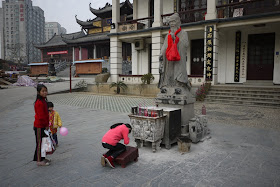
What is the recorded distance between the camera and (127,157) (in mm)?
3879

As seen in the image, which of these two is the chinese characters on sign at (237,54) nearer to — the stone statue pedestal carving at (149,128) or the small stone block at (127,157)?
the stone statue pedestal carving at (149,128)

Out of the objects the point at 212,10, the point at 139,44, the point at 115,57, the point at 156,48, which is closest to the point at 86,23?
the point at 139,44

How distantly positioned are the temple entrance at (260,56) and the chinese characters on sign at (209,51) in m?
3.42

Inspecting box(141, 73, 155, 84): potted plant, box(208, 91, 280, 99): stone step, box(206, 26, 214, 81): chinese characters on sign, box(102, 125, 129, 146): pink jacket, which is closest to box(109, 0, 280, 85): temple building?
box(206, 26, 214, 81): chinese characters on sign

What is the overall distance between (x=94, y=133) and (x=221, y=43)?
13.2 meters

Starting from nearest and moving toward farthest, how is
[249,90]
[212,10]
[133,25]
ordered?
[249,90] → [212,10] → [133,25]

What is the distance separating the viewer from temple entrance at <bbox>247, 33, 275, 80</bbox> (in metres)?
14.6

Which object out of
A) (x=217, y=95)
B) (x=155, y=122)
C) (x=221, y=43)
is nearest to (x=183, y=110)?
(x=155, y=122)

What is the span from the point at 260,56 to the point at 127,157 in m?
14.4

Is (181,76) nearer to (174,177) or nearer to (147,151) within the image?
(147,151)

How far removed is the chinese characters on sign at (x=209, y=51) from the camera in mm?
13737

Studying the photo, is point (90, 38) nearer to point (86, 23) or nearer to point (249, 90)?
point (86, 23)

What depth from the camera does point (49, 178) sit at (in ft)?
11.4

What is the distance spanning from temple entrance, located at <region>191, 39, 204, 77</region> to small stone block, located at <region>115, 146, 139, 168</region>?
46.8 ft
